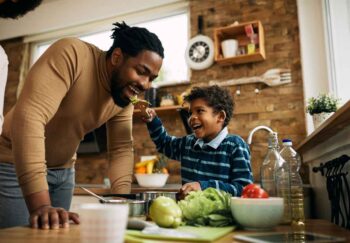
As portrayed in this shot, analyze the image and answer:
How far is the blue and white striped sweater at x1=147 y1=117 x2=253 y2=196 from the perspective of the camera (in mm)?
1563

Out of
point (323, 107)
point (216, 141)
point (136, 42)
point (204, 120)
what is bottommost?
point (216, 141)

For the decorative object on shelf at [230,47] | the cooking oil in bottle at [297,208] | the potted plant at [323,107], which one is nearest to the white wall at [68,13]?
the decorative object on shelf at [230,47]

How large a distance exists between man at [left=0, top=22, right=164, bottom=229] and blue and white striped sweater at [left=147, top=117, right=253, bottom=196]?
376 mm

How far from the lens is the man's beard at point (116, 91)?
1.32 metres

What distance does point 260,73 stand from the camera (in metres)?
2.92

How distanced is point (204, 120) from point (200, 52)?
151 centimetres

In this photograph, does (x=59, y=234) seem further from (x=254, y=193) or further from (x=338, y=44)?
(x=338, y=44)

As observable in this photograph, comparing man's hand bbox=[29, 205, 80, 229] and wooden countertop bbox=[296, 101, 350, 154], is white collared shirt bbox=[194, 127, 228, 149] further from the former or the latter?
man's hand bbox=[29, 205, 80, 229]

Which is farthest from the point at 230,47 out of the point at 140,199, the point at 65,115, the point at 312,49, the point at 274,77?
the point at 140,199

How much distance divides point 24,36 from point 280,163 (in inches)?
156

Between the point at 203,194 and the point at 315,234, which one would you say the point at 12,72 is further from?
the point at 315,234

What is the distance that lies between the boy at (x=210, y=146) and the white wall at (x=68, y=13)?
6.10ft

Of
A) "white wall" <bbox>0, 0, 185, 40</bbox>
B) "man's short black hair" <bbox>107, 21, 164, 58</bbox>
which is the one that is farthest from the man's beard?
"white wall" <bbox>0, 0, 185, 40</bbox>

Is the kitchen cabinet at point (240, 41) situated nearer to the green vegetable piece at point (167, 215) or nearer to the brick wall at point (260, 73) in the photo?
the brick wall at point (260, 73)
